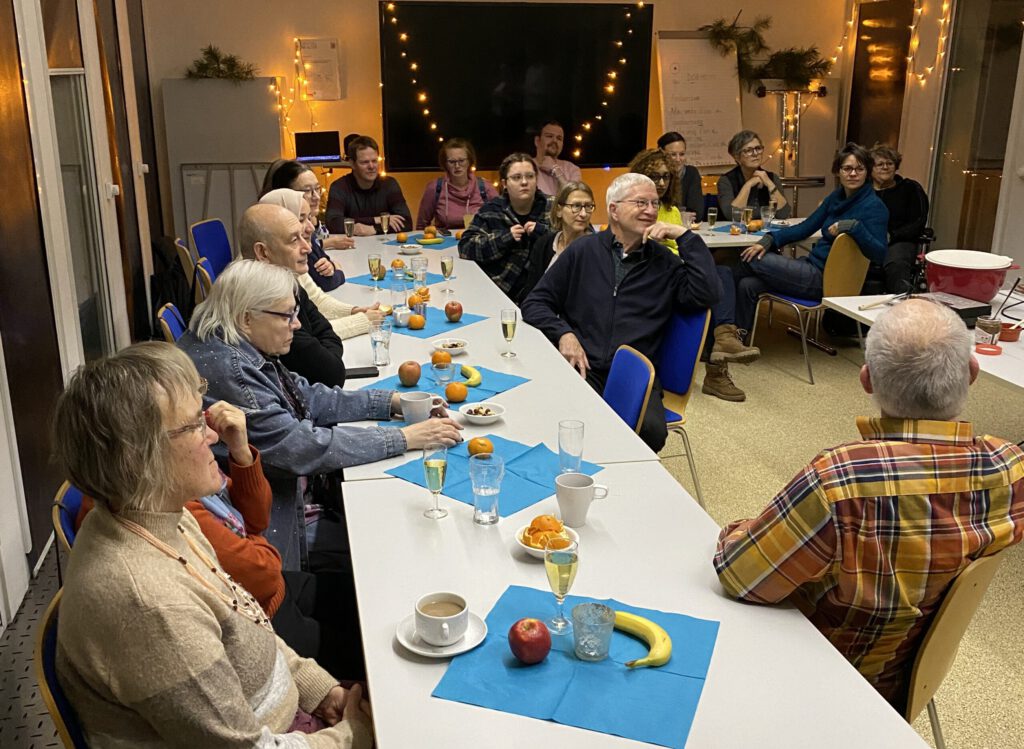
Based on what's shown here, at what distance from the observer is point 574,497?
6.17ft

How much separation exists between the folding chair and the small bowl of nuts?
101 cm

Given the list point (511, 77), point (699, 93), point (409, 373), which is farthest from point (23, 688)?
point (699, 93)

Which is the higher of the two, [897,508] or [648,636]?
[897,508]

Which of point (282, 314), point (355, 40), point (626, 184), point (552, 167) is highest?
point (355, 40)

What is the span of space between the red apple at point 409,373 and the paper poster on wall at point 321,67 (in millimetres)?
5450

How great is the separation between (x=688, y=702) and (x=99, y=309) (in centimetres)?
471

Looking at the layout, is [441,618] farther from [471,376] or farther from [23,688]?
[23,688]

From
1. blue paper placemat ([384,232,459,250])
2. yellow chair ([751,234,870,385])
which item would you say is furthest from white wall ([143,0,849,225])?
yellow chair ([751,234,870,385])

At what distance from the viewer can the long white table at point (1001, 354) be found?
2922 mm

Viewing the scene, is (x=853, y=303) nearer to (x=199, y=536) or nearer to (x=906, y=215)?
(x=906, y=215)

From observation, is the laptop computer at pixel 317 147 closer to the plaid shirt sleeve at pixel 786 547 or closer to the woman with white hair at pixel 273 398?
the woman with white hair at pixel 273 398

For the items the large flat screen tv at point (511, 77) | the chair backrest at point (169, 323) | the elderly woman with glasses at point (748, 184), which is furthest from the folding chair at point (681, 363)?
the large flat screen tv at point (511, 77)

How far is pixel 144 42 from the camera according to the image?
704 centimetres

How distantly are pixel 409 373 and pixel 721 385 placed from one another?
277cm
